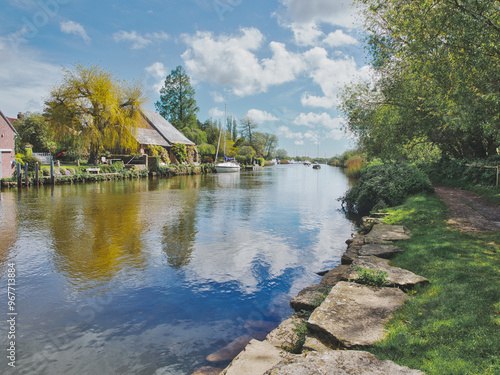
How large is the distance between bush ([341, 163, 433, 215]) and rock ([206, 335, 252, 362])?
1086 cm

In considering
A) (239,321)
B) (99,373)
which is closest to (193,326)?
(239,321)

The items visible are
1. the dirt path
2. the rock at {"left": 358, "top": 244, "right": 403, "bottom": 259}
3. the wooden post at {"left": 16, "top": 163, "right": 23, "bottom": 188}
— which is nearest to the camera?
the rock at {"left": 358, "top": 244, "right": 403, "bottom": 259}

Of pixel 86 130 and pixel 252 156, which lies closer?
pixel 86 130

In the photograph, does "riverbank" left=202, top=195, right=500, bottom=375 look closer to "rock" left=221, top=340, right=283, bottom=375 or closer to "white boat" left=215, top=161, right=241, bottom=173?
"rock" left=221, top=340, right=283, bottom=375

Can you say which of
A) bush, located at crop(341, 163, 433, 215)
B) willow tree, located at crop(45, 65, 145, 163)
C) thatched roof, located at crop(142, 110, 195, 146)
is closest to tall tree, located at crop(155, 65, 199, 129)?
thatched roof, located at crop(142, 110, 195, 146)

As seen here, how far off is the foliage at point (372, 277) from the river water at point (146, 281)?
63.0 inches

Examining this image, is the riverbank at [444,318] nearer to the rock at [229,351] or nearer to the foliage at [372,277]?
the foliage at [372,277]

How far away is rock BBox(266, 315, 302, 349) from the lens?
164 inches

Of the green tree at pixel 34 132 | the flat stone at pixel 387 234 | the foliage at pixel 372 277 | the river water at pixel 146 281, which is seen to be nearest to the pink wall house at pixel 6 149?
the green tree at pixel 34 132

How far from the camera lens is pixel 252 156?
267 ft

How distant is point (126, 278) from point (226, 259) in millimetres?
2685

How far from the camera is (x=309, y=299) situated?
18.2ft

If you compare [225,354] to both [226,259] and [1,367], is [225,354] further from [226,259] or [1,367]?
[226,259]

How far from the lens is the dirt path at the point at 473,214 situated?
28.0 feet
